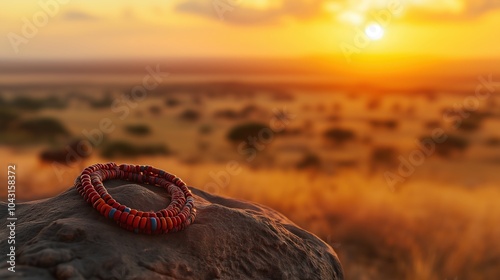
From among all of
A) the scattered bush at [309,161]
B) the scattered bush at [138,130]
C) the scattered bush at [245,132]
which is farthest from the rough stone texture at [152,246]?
the scattered bush at [138,130]

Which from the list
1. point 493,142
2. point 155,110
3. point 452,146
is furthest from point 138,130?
point 493,142

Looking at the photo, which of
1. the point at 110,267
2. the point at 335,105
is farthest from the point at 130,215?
the point at 335,105

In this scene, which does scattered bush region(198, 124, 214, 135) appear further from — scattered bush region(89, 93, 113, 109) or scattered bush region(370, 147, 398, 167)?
scattered bush region(89, 93, 113, 109)

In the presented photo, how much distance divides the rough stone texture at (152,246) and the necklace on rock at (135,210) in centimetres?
5

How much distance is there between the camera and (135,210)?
125 inches

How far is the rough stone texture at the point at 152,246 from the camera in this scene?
285 centimetres

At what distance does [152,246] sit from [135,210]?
0.24 meters

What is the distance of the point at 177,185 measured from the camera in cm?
377

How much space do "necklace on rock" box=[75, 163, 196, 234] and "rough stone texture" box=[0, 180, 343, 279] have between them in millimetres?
53

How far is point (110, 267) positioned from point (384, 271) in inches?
191

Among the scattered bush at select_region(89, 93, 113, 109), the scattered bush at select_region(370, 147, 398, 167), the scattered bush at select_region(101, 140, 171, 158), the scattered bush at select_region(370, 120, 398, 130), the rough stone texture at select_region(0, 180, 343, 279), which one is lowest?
the rough stone texture at select_region(0, 180, 343, 279)

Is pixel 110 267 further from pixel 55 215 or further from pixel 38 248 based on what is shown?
pixel 55 215

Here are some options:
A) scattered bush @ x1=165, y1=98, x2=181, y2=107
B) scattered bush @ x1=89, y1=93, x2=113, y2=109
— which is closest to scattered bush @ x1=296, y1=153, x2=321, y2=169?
scattered bush @ x1=165, y1=98, x2=181, y2=107

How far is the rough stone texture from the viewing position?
285 centimetres
